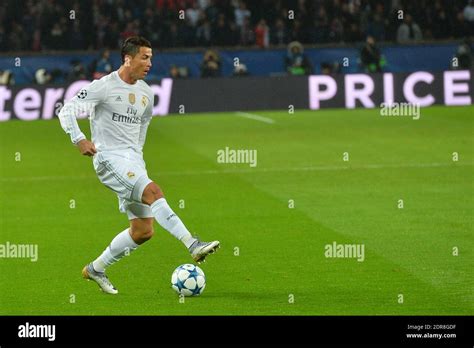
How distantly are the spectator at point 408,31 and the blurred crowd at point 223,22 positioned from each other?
32 millimetres

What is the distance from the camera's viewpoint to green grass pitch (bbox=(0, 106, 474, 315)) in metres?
10.9

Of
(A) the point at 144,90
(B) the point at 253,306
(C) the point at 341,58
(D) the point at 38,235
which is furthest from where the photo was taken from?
(C) the point at 341,58

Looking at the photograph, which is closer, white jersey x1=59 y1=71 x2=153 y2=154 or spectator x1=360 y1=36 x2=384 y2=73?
white jersey x1=59 y1=71 x2=153 y2=154

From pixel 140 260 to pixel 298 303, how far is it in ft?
10.2

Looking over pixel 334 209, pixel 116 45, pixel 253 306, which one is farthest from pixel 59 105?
pixel 253 306

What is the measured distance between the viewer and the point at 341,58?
3716cm

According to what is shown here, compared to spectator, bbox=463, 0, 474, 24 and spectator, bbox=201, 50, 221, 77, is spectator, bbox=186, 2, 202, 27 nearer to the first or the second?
spectator, bbox=201, 50, 221, 77

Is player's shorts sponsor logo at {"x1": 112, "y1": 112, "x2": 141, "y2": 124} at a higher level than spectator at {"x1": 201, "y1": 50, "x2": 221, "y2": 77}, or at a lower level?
lower

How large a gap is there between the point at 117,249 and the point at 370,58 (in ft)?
82.1
